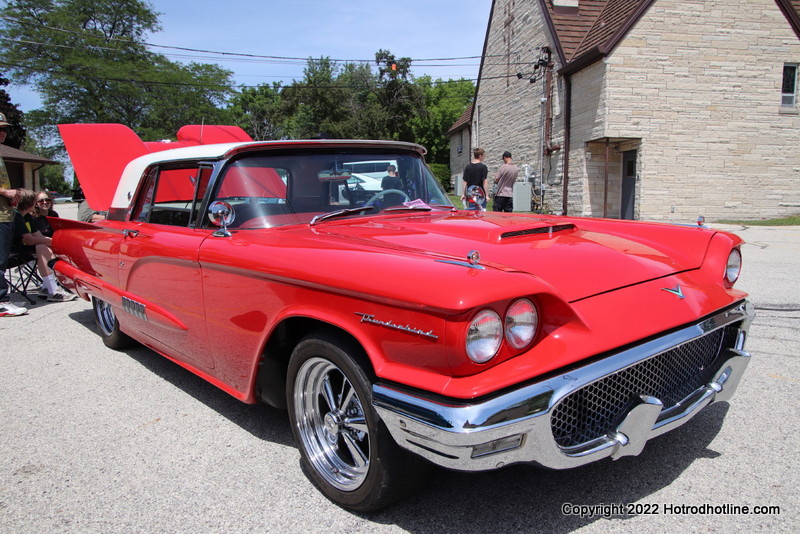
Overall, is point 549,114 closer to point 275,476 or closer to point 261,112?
point 275,476

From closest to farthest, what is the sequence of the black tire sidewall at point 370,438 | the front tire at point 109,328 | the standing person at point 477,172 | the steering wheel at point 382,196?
1. the black tire sidewall at point 370,438
2. the steering wheel at point 382,196
3. the front tire at point 109,328
4. the standing person at point 477,172

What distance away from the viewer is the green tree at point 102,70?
3356 centimetres

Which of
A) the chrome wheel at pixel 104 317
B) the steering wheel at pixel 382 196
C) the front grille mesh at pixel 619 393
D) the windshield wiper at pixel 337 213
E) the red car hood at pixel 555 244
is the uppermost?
the steering wheel at pixel 382 196

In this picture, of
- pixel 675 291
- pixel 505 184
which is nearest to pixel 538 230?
pixel 675 291

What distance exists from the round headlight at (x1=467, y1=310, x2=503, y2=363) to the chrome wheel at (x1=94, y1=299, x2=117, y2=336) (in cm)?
382

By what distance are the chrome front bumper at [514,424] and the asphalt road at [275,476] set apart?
372 millimetres

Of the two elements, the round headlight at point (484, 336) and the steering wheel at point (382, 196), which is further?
the steering wheel at point (382, 196)

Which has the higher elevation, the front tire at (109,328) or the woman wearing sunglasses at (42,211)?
the woman wearing sunglasses at (42,211)

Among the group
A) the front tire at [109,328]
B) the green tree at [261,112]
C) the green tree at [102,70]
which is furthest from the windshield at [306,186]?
the green tree at [261,112]

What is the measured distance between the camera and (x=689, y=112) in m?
15.0

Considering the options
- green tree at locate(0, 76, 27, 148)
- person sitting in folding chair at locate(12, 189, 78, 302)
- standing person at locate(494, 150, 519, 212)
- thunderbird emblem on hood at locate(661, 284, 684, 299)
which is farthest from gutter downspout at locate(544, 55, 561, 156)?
green tree at locate(0, 76, 27, 148)

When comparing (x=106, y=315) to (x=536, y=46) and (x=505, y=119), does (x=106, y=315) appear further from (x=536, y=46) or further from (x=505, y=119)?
(x=505, y=119)

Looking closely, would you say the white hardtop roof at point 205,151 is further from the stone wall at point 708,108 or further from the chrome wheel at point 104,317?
the stone wall at point 708,108

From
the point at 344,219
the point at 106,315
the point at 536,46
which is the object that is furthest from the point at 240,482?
the point at 536,46
